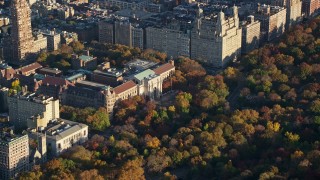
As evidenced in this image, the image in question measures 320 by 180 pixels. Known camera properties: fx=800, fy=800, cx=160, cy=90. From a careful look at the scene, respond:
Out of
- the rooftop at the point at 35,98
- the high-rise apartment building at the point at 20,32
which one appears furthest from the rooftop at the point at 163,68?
the high-rise apartment building at the point at 20,32

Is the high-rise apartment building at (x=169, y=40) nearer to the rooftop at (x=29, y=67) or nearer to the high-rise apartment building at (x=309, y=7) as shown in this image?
the rooftop at (x=29, y=67)

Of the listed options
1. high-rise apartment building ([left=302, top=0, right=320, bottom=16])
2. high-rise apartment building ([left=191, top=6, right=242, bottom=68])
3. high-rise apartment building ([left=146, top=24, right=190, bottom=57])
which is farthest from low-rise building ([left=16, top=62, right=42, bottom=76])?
high-rise apartment building ([left=302, top=0, right=320, bottom=16])

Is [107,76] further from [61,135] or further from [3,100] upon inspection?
[61,135]

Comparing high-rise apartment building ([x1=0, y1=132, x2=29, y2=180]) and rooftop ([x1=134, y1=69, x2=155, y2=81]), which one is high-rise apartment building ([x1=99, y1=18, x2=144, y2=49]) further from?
high-rise apartment building ([x1=0, y1=132, x2=29, y2=180])

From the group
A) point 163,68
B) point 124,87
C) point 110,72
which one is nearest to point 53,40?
point 110,72

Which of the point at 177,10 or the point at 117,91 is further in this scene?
the point at 177,10

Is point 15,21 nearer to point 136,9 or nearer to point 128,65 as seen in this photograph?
point 128,65

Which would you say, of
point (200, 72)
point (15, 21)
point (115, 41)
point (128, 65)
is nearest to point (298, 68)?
point (200, 72)
